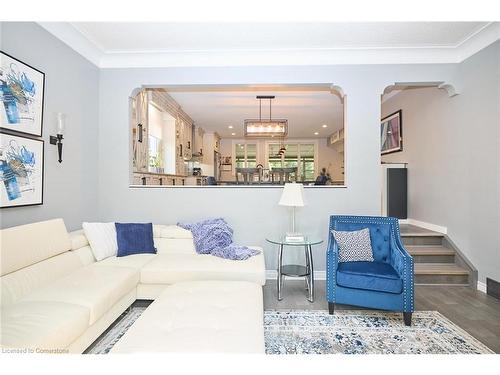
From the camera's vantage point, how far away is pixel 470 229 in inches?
138

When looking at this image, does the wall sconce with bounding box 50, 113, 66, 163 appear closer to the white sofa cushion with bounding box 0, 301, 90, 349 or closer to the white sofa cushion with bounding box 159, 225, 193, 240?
the white sofa cushion with bounding box 159, 225, 193, 240

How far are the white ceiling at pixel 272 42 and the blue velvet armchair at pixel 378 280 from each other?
A: 2.19m

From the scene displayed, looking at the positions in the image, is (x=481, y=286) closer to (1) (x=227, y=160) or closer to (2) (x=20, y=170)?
(2) (x=20, y=170)

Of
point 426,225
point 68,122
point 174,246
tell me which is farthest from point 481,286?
point 68,122

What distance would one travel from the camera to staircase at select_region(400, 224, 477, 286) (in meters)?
3.49

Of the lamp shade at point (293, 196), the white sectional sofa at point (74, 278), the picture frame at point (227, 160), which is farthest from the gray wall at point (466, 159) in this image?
the picture frame at point (227, 160)

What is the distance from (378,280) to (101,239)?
2.78 metres

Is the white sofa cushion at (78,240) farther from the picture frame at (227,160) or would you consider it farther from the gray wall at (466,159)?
the picture frame at (227,160)

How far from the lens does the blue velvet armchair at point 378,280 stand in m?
2.47

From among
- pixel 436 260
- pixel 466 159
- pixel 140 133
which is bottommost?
pixel 436 260

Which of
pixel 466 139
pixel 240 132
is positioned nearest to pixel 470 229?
pixel 466 139

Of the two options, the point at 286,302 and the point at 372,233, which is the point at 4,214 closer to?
the point at 286,302

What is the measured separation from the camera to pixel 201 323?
165 centimetres

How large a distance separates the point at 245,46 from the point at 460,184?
3.34 metres
